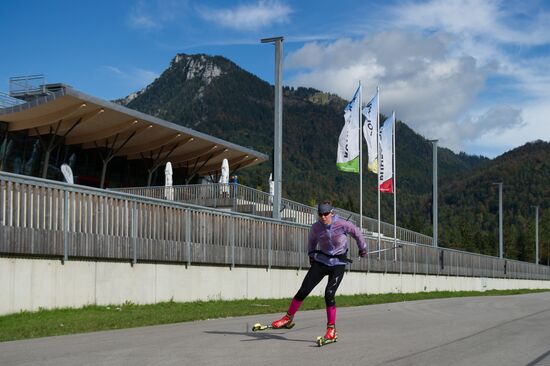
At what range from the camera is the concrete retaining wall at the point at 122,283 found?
584 inches

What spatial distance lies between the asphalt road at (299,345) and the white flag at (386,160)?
22.0 m

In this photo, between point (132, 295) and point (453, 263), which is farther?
point (453, 263)

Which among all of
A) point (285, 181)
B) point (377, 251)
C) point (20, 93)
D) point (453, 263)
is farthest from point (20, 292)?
point (285, 181)

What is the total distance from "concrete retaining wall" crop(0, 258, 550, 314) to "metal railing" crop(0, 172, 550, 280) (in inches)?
9.4

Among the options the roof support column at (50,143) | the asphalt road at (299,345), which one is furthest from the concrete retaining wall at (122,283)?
the roof support column at (50,143)

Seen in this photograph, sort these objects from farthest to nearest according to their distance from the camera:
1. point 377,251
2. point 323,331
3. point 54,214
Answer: point 377,251, point 54,214, point 323,331

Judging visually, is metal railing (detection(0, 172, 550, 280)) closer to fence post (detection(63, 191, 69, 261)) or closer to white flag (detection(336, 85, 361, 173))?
fence post (detection(63, 191, 69, 261))

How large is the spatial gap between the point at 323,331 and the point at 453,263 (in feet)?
129

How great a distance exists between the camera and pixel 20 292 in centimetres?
1476

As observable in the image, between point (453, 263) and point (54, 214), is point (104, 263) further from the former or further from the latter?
point (453, 263)

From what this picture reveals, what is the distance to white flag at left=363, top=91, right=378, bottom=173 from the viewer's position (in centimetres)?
3506

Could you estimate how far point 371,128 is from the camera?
35188 millimetres

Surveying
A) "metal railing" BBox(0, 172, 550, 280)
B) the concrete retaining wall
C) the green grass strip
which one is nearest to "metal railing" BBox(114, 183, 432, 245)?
"metal railing" BBox(0, 172, 550, 280)

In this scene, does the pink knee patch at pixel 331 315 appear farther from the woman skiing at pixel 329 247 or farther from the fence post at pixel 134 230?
the fence post at pixel 134 230
